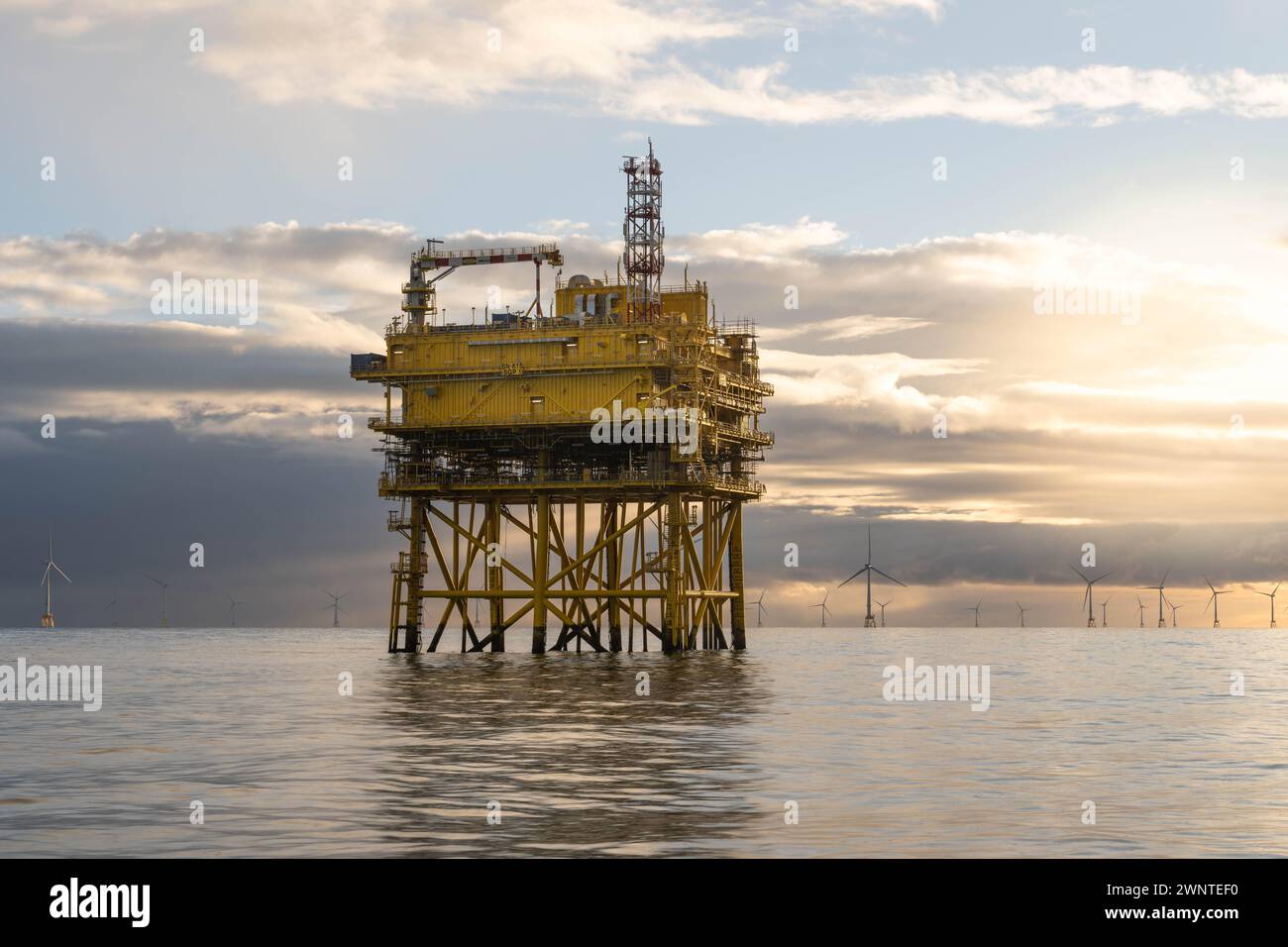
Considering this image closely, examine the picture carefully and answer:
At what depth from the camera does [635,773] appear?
33.0 m

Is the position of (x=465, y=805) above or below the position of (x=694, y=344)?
below

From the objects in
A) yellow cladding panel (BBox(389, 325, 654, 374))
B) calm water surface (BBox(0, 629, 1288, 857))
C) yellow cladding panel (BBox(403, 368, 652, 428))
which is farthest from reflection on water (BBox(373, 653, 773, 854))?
yellow cladding panel (BBox(389, 325, 654, 374))

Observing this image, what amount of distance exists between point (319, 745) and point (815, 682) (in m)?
41.5

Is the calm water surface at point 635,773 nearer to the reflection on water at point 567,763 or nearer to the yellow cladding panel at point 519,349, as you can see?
the reflection on water at point 567,763

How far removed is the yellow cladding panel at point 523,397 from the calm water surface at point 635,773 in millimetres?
21485

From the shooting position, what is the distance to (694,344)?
86.0 metres

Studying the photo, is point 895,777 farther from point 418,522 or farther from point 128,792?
point 418,522

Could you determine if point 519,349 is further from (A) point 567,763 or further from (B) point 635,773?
(B) point 635,773

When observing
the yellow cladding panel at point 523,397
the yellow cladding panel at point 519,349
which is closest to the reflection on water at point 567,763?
the yellow cladding panel at point 523,397

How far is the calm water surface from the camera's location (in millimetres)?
24281

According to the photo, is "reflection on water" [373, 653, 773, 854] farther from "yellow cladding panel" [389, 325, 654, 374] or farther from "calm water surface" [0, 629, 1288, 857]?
"yellow cladding panel" [389, 325, 654, 374]

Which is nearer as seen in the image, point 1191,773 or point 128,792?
point 128,792
